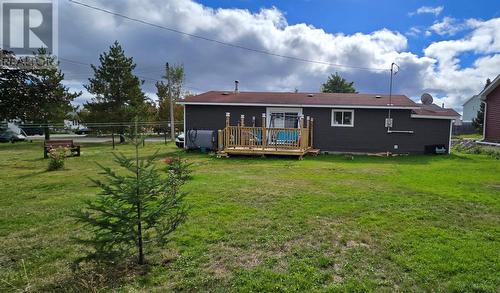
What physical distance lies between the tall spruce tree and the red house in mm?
23958

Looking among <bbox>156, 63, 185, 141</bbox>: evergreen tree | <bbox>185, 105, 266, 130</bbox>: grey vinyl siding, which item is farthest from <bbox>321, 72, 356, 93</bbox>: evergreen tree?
<bbox>185, 105, 266, 130</bbox>: grey vinyl siding

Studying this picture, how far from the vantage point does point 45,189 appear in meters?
7.00

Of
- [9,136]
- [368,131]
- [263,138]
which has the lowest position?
[9,136]

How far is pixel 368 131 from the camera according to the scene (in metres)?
14.8

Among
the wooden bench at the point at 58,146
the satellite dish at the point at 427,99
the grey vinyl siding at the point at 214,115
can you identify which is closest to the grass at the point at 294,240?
the wooden bench at the point at 58,146

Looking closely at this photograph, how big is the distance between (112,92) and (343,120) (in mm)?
20294

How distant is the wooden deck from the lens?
12.9 metres

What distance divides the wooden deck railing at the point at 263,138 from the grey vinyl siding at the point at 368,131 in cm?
191

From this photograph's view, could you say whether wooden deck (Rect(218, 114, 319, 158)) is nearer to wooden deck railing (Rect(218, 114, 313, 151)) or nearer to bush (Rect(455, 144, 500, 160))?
wooden deck railing (Rect(218, 114, 313, 151))

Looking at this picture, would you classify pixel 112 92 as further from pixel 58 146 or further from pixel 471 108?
pixel 471 108

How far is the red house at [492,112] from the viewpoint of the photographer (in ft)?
51.7

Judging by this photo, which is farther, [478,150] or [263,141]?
[478,150]

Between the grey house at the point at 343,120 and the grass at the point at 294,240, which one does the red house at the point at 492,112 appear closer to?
the grey house at the point at 343,120

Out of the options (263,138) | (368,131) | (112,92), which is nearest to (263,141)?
(263,138)
